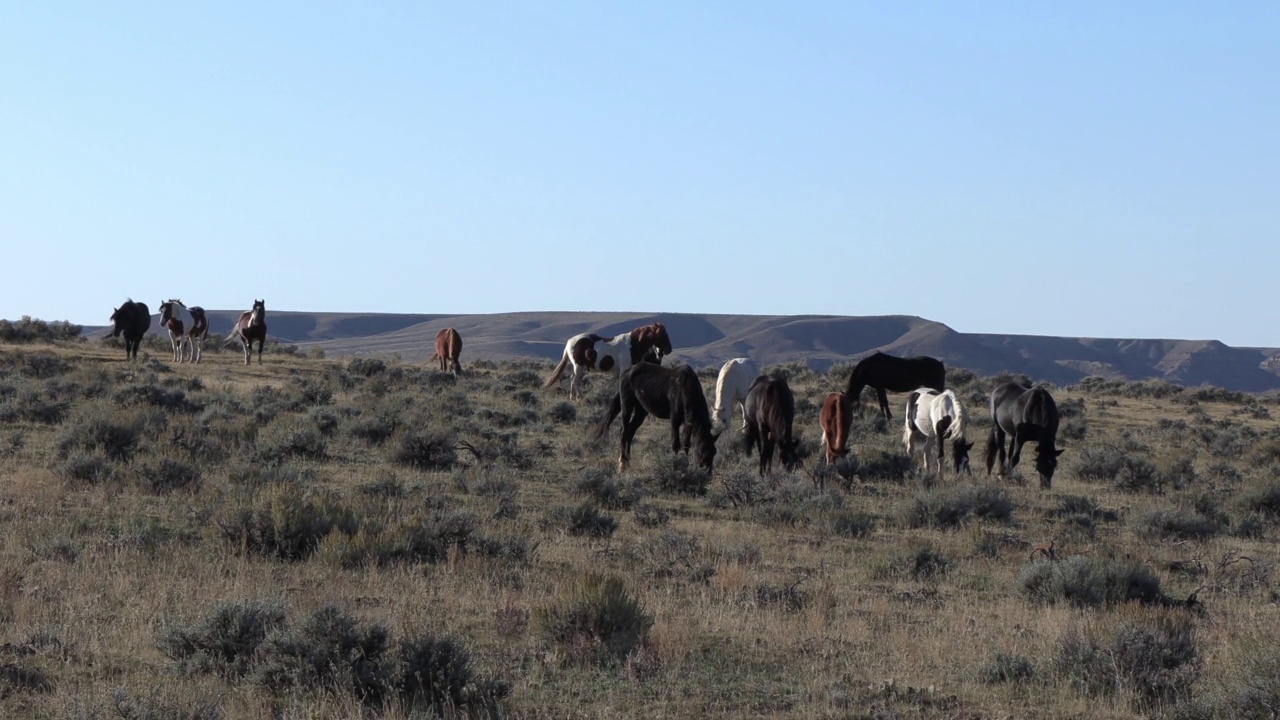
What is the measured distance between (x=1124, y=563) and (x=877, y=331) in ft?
440

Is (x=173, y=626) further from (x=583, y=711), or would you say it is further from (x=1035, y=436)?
(x=1035, y=436)

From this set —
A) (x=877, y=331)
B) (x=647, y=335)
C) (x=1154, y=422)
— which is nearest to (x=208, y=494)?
(x=647, y=335)

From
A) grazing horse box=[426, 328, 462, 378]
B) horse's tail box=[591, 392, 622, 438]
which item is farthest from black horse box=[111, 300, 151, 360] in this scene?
horse's tail box=[591, 392, 622, 438]

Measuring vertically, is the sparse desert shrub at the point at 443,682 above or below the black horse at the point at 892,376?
below

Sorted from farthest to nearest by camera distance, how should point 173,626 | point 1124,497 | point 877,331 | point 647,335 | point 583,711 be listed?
point 877,331, point 647,335, point 1124,497, point 173,626, point 583,711

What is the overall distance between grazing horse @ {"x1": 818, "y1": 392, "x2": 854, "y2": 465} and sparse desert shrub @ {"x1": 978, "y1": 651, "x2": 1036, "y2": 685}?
8.78 metres

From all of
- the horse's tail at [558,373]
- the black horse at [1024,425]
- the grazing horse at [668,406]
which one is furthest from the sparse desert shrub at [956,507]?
the horse's tail at [558,373]

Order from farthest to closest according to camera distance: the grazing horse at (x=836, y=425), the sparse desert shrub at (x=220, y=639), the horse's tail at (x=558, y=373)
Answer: the horse's tail at (x=558, y=373) → the grazing horse at (x=836, y=425) → the sparse desert shrub at (x=220, y=639)

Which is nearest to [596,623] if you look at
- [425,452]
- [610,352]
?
[425,452]

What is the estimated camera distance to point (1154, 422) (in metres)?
31.2

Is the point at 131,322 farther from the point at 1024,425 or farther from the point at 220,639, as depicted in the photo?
the point at 220,639

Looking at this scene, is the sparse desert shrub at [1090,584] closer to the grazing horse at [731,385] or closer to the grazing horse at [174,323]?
the grazing horse at [731,385]

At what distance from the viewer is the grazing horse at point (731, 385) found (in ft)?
59.5

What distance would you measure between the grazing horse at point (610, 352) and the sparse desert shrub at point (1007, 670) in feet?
68.9
